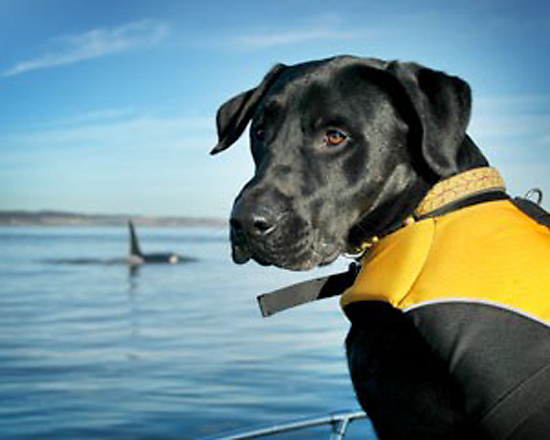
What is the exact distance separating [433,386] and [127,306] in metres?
16.8

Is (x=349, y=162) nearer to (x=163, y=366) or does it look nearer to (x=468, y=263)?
(x=468, y=263)

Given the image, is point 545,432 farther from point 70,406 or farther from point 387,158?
point 70,406

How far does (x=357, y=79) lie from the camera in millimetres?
3062

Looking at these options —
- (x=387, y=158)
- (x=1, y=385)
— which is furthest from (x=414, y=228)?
(x=1, y=385)

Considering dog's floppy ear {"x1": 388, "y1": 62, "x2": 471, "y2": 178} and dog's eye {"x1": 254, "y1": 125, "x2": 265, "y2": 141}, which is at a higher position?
dog's eye {"x1": 254, "y1": 125, "x2": 265, "y2": 141}

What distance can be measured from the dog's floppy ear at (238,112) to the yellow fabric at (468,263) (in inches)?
41.8

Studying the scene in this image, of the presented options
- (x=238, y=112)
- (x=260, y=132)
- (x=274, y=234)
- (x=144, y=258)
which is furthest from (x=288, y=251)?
(x=144, y=258)

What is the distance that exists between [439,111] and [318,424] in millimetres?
2265

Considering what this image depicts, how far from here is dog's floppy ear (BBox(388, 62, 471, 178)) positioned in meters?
2.76

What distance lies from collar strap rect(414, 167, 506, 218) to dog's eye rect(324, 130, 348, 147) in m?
0.37

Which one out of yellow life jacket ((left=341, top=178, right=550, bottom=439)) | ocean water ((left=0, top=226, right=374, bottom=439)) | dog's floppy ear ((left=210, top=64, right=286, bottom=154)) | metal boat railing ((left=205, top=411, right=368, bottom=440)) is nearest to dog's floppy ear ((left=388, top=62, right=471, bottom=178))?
yellow life jacket ((left=341, top=178, right=550, bottom=439))

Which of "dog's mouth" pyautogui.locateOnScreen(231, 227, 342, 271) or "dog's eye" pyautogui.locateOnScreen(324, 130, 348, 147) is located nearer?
"dog's mouth" pyautogui.locateOnScreen(231, 227, 342, 271)

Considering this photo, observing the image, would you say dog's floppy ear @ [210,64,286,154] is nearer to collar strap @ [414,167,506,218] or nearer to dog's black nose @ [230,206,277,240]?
dog's black nose @ [230,206,277,240]

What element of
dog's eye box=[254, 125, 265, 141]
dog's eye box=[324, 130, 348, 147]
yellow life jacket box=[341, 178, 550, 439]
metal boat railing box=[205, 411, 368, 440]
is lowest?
metal boat railing box=[205, 411, 368, 440]
